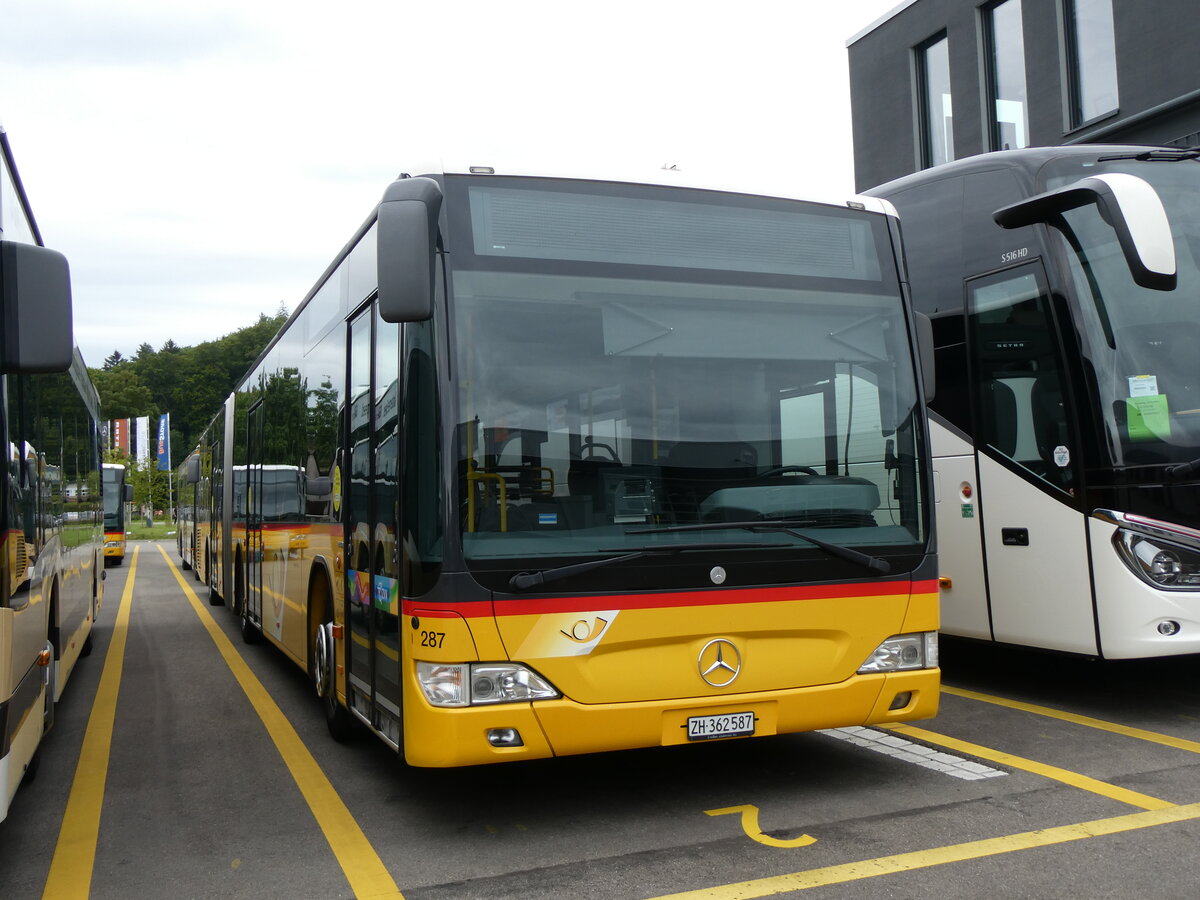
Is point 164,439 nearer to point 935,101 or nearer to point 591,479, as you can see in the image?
point 935,101

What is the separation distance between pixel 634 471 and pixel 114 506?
991 inches

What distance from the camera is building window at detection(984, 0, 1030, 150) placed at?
62.6 feet

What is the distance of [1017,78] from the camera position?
19.2 meters

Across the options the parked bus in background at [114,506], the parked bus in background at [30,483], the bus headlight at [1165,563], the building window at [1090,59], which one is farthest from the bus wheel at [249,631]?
the building window at [1090,59]

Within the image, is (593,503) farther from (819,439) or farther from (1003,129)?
(1003,129)

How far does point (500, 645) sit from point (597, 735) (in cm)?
58

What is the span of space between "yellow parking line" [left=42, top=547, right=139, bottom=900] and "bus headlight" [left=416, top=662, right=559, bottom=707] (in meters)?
1.54

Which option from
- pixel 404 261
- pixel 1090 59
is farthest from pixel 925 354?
pixel 1090 59

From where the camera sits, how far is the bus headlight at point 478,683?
467 cm

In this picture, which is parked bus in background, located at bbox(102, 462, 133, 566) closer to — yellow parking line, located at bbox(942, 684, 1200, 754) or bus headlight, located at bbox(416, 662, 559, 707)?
yellow parking line, located at bbox(942, 684, 1200, 754)

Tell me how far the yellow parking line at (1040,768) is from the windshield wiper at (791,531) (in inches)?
56.1

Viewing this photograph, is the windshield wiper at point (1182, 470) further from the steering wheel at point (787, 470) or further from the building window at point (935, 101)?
the building window at point (935, 101)

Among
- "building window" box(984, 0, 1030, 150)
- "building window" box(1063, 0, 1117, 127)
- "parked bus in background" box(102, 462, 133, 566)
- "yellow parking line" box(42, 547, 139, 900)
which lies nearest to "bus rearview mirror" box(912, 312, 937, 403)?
"yellow parking line" box(42, 547, 139, 900)

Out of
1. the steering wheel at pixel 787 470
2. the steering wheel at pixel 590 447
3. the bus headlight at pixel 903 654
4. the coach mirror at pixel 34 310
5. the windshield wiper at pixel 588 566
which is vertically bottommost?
the bus headlight at pixel 903 654
